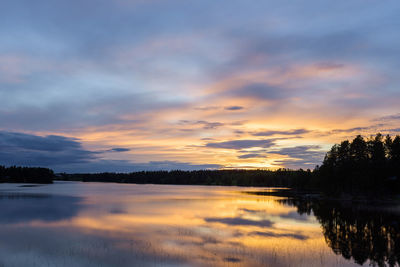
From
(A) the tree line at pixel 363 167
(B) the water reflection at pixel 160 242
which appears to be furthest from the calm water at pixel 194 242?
(A) the tree line at pixel 363 167

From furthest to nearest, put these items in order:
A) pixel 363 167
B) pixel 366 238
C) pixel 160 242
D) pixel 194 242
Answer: pixel 363 167
pixel 366 238
pixel 194 242
pixel 160 242

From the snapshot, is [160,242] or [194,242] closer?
[160,242]

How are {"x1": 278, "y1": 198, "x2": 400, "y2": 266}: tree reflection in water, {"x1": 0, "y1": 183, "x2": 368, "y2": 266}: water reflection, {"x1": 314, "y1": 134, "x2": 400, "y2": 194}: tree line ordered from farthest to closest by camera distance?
{"x1": 314, "y1": 134, "x2": 400, "y2": 194}: tree line < {"x1": 278, "y1": 198, "x2": 400, "y2": 266}: tree reflection in water < {"x1": 0, "y1": 183, "x2": 368, "y2": 266}: water reflection

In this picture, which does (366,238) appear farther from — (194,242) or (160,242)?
(160,242)

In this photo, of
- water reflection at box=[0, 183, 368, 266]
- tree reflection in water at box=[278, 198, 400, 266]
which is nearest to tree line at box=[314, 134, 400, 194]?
tree reflection in water at box=[278, 198, 400, 266]

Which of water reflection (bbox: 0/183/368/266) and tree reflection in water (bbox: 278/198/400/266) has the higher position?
tree reflection in water (bbox: 278/198/400/266)

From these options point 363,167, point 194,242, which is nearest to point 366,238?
point 194,242

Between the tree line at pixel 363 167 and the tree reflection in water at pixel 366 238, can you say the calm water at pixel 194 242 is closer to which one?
the tree reflection in water at pixel 366 238

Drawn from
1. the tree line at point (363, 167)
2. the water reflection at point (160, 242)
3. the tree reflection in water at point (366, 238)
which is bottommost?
the water reflection at point (160, 242)

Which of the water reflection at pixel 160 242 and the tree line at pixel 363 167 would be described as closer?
the water reflection at pixel 160 242

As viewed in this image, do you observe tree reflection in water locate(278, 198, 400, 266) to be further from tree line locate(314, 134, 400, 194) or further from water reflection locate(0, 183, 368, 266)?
tree line locate(314, 134, 400, 194)

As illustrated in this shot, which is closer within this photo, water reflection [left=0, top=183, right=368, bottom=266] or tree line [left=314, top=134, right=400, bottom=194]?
water reflection [left=0, top=183, right=368, bottom=266]

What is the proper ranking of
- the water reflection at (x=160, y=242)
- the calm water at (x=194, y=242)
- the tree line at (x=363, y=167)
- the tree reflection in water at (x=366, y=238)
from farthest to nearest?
the tree line at (x=363, y=167) < the tree reflection in water at (x=366, y=238) < the calm water at (x=194, y=242) < the water reflection at (x=160, y=242)

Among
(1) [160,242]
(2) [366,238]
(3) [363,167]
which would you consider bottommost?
(1) [160,242]
